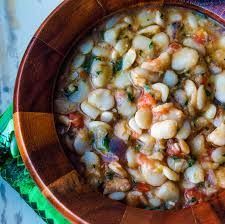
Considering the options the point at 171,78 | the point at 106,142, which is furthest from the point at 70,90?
the point at 171,78

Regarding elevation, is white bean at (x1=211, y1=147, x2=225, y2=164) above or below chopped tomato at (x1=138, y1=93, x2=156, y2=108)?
below

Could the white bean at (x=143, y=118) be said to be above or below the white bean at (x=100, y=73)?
below

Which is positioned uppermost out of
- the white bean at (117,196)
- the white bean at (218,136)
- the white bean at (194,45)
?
the white bean at (194,45)

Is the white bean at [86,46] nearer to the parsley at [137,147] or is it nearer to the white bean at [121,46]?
the white bean at [121,46]

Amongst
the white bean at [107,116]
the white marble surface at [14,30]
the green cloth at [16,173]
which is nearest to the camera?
the white bean at [107,116]

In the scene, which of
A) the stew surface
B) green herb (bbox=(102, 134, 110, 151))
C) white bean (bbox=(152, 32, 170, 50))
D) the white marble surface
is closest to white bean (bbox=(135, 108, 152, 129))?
the stew surface

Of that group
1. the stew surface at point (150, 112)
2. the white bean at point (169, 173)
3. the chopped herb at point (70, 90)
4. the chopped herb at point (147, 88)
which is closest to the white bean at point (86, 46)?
the stew surface at point (150, 112)

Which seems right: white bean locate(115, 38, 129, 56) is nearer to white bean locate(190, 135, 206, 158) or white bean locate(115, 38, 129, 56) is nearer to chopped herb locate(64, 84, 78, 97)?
chopped herb locate(64, 84, 78, 97)
